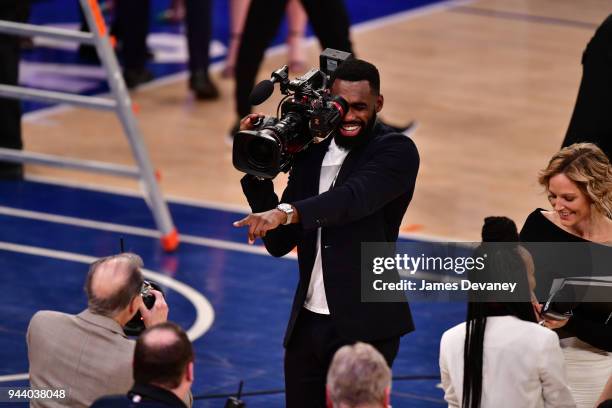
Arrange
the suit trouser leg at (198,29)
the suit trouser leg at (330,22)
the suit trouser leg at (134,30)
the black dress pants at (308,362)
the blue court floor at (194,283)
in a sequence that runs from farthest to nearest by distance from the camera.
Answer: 1. the suit trouser leg at (134,30)
2. the suit trouser leg at (198,29)
3. the suit trouser leg at (330,22)
4. the blue court floor at (194,283)
5. the black dress pants at (308,362)

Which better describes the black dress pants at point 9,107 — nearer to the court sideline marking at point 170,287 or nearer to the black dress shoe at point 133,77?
the court sideline marking at point 170,287

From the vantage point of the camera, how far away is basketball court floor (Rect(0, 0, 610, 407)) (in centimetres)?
743

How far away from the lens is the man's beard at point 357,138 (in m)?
5.09

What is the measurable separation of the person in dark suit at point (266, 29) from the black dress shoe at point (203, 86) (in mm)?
1526

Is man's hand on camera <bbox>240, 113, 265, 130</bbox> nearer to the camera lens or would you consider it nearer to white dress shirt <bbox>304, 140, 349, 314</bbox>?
the camera lens

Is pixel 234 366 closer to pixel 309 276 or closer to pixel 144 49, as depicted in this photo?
pixel 309 276

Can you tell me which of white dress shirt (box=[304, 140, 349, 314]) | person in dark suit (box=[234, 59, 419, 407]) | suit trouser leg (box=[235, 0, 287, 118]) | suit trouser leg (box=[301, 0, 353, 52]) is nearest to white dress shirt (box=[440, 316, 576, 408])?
person in dark suit (box=[234, 59, 419, 407])

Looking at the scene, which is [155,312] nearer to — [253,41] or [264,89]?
[264,89]

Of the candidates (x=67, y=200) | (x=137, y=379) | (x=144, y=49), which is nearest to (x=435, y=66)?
(x=144, y=49)

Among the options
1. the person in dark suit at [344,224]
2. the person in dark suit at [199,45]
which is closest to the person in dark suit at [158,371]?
the person in dark suit at [344,224]

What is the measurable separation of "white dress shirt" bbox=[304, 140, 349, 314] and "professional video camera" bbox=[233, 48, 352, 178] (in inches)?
3.2

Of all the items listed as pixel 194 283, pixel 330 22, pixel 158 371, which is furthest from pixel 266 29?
pixel 158 371

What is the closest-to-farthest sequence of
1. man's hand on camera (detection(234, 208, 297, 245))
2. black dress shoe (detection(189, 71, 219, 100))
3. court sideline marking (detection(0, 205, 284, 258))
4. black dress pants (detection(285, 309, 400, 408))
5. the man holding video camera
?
man's hand on camera (detection(234, 208, 297, 245)), the man holding video camera, black dress pants (detection(285, 309, 400, 408)), court sideline marking (detection(0, 205, 284, 258)), black dress shoe (detection(189, 71, 219, 100))

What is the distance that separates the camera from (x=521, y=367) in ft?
15.4
